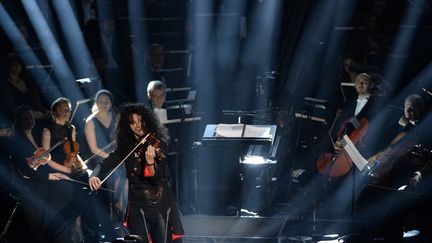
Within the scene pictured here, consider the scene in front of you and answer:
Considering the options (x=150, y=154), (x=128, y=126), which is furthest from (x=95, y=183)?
(x=128, y=126)

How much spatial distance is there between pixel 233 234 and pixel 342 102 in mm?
2636

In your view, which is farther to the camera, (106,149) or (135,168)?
(106,149)

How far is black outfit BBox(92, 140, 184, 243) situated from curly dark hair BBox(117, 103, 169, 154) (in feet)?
0.20

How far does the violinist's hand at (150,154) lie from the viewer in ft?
21.3

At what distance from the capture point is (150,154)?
650 cm

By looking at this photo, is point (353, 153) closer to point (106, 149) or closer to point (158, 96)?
point (158, 96)

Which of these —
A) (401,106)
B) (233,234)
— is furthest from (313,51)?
(233,234)

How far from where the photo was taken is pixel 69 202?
323 inches

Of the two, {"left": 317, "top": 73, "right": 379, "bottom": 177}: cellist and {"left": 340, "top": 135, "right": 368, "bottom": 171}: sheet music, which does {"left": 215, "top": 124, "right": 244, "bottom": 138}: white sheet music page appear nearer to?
{"left": 340, "top": 135, "right": 368, "bottom": 171}: sheet music

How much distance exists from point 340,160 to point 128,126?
314 centimetres

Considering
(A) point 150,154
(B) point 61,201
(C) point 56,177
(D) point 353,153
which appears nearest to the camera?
(A) point 150,154

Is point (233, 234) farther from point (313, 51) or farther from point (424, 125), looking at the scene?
point (313, 51)

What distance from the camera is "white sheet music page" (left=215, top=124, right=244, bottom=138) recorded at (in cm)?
797

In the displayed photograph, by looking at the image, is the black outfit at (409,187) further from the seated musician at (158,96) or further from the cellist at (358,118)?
the seated musician at (158,96)
